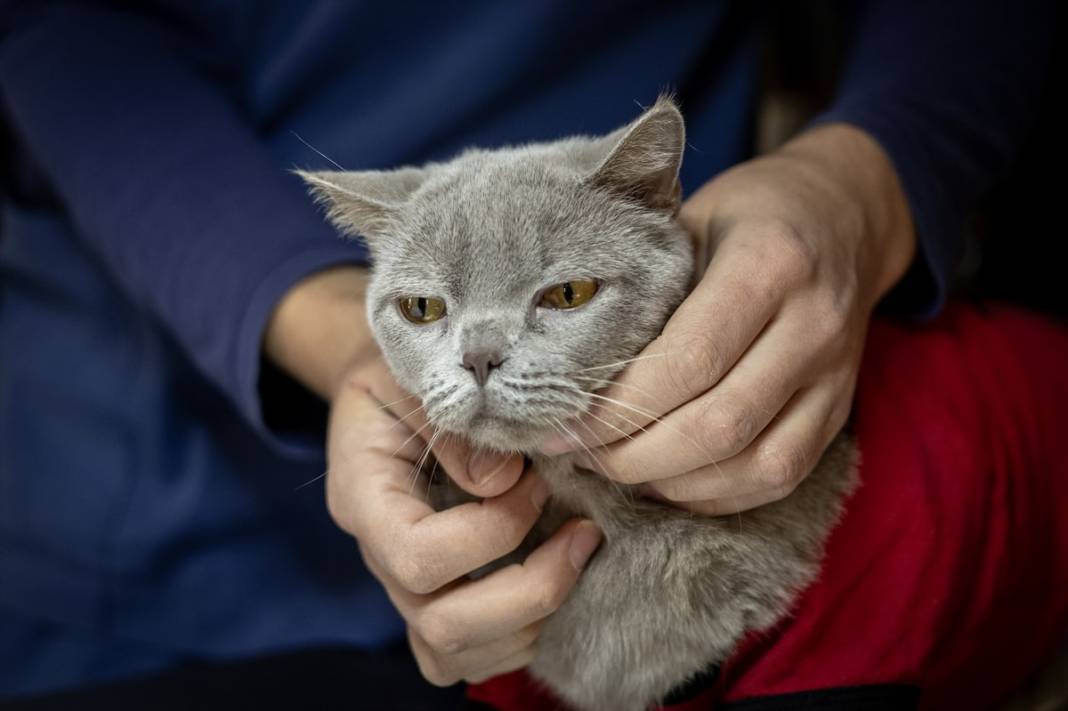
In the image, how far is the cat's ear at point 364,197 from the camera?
90 centimetres

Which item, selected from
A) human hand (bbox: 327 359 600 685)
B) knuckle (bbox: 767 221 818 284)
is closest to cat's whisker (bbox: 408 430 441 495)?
human hand (bbox: 327 359 600 685)

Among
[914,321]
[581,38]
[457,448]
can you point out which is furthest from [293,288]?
[914,321]

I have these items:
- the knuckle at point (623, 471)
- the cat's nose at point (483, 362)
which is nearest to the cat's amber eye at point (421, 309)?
the cat's nose at point (483, 362)

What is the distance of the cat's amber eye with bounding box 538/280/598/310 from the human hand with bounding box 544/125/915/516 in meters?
0.08

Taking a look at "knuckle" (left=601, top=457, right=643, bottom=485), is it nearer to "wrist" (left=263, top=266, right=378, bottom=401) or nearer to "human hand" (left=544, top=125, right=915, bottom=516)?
"human hand" (left=544, top=125, right=915, bottom=516)

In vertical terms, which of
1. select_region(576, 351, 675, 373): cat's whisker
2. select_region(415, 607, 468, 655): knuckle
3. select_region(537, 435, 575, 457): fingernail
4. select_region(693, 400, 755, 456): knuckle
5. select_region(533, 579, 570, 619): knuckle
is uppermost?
select_region(576, 351, 675, 373): cat's whisker

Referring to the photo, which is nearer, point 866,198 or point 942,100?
point 866,198

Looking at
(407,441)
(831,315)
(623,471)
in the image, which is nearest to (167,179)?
(407,441)

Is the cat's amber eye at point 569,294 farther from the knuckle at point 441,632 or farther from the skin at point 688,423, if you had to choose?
the knuckle at point 441,632

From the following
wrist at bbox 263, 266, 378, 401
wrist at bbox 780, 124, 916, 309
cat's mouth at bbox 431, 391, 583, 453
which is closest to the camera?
cat's mouth at bbox 431, 391, 583, 453

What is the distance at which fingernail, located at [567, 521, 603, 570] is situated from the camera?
0.87 m

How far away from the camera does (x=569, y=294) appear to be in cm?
83

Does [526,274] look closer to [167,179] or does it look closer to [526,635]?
[526,635]

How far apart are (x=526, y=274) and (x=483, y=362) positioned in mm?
100
